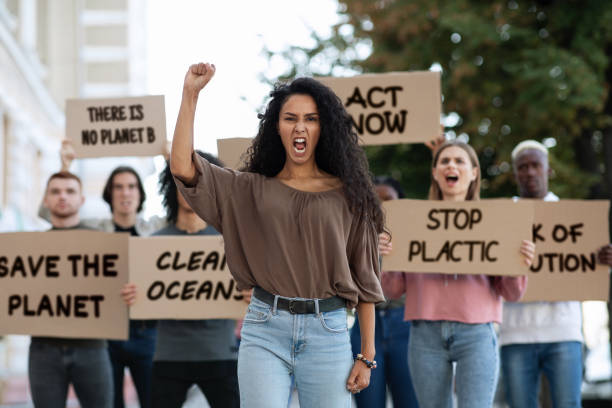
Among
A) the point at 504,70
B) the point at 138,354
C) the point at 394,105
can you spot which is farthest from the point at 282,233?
the point at 504,70

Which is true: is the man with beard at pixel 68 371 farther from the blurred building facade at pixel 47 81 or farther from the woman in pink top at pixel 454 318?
the blurred building facade at pixel 47 81

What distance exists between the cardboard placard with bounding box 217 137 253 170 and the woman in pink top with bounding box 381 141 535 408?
3.72 feet

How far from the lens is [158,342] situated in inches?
203

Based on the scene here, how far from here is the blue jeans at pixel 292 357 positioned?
3400 millimetres

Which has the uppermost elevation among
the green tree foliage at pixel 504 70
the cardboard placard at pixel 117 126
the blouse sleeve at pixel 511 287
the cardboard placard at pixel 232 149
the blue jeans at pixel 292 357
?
the green tree foliage at pixel 504 70

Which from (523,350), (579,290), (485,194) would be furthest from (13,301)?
(485,194)

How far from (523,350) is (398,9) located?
7410 millimetres

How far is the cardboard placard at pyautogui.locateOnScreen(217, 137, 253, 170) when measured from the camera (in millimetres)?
5402

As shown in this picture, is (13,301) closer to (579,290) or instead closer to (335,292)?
(335,292)

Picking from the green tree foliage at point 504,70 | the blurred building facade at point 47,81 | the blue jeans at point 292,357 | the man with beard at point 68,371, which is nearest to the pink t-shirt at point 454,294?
the blue jeans at point 292,357

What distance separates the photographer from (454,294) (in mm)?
4988

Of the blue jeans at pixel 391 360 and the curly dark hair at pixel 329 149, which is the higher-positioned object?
the curly dark hair at pixel 329 149

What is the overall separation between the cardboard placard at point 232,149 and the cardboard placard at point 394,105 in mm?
785

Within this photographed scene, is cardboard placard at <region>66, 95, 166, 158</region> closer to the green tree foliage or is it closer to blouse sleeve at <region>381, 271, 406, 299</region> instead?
blouse sleeve at <region>381, 271, 406, 299</region>
